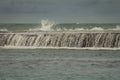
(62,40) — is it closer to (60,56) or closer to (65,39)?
(65,39)

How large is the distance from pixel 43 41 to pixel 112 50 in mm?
8706

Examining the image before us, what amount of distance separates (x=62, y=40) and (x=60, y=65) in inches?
608

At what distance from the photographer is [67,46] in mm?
46188

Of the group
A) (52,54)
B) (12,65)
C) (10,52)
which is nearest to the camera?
(12,65)

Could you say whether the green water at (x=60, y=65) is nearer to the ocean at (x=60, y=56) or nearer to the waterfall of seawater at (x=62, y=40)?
the ocean at (x=60, y=56)

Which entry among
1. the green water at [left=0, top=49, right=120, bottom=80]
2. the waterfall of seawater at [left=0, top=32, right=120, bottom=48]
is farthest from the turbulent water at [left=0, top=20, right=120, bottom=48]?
the green water at [left=0, top=49, right=120, bottom=80]

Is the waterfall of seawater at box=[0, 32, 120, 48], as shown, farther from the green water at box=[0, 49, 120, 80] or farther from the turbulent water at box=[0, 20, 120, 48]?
the green water at box=[0, 49, 120, 80]

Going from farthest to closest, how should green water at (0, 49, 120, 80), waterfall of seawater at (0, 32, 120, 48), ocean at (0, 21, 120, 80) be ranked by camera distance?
1. waterfall of seawater at (0, 32, 120, 48)
2. ocean at (0, 21, 120, 80)
3. green water at (0, 49, 120, 80)

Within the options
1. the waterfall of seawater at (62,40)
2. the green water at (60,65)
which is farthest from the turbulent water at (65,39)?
the green water at (60,65)

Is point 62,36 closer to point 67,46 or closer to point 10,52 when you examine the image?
point 67,46

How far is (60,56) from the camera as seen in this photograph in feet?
124

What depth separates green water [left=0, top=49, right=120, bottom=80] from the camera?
27.3m

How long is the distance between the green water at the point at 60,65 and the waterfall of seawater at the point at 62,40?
3482 mm

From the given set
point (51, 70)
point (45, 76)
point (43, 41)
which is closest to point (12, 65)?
point (51, 70)
